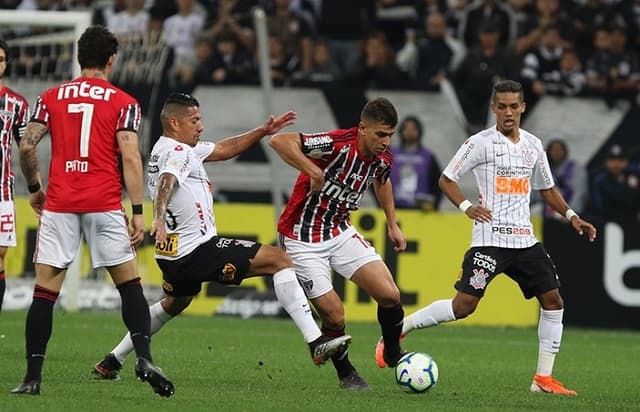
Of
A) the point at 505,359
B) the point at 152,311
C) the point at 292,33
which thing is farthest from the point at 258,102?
the point at 152,311

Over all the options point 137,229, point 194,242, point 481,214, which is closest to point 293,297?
point 194,242

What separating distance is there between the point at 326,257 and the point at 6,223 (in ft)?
7.92

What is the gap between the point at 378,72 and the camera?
19.6m

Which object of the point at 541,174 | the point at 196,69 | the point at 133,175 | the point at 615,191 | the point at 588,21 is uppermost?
the point at 133,175

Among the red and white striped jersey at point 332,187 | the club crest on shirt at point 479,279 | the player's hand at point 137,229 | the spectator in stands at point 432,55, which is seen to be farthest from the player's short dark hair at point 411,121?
the player's hand at point 137,229

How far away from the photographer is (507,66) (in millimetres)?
19234

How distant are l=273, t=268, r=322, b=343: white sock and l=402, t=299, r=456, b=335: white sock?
171cm

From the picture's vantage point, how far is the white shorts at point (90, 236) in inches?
342

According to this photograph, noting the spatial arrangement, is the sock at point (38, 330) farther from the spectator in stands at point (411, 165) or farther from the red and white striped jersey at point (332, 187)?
the spectator in stands at point (411, 165)

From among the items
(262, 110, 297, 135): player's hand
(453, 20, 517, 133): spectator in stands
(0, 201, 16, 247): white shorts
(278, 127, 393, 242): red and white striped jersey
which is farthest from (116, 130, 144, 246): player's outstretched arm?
(453, 20, 517, 133): spectator in stands

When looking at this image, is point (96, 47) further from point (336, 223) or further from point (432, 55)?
point (432, 55)

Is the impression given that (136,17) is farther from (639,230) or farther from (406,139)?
(639,230)

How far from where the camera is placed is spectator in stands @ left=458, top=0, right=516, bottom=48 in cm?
2017

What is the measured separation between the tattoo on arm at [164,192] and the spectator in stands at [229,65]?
1073cm
